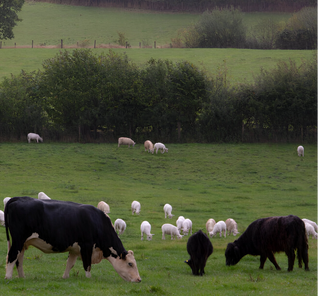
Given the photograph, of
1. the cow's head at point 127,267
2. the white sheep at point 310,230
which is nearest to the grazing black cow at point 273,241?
the cow's head at point 127,267

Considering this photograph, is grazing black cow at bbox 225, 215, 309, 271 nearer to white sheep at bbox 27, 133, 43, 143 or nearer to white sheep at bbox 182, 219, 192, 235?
white sheep at bbox 182, 219, 192, 235

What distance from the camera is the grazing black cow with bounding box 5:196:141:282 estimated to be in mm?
8734

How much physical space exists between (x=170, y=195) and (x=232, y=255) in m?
13.3

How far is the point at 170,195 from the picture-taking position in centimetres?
2498

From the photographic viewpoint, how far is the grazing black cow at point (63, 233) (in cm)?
873

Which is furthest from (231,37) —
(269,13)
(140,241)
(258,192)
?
(140,241)

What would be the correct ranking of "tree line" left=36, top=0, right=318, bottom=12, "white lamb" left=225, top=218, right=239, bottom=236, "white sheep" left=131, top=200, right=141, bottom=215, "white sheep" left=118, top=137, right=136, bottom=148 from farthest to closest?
"tree line" left=36, top=0, right=318, bottom=12 < "white sheep" left=118, top=137, right=136, bottom=148 < "white sheep" left=131, top=200, right=141, bottom=215 < "white lamb" left=225, top=218, right=239, bottom=236

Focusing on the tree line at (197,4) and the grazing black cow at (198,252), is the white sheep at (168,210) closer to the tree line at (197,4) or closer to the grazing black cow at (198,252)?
the grazing black cow at (198,252)

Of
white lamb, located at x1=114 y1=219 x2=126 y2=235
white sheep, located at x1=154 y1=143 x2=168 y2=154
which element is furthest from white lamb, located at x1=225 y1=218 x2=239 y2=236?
white sheep, located at x1=154 y1=143 x2=168 y2=154

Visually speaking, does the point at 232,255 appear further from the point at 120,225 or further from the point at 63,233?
the point at 120,225

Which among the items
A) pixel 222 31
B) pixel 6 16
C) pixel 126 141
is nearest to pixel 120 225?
pixel 126 141

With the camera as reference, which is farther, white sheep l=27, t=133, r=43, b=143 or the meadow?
the meadow

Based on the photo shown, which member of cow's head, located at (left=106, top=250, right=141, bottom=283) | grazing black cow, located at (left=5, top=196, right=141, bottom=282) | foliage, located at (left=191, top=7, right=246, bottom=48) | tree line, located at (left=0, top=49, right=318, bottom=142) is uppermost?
foliage, located at (left=191, top=7, right=246, bottom=48)

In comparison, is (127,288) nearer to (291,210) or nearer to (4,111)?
(291,210)
